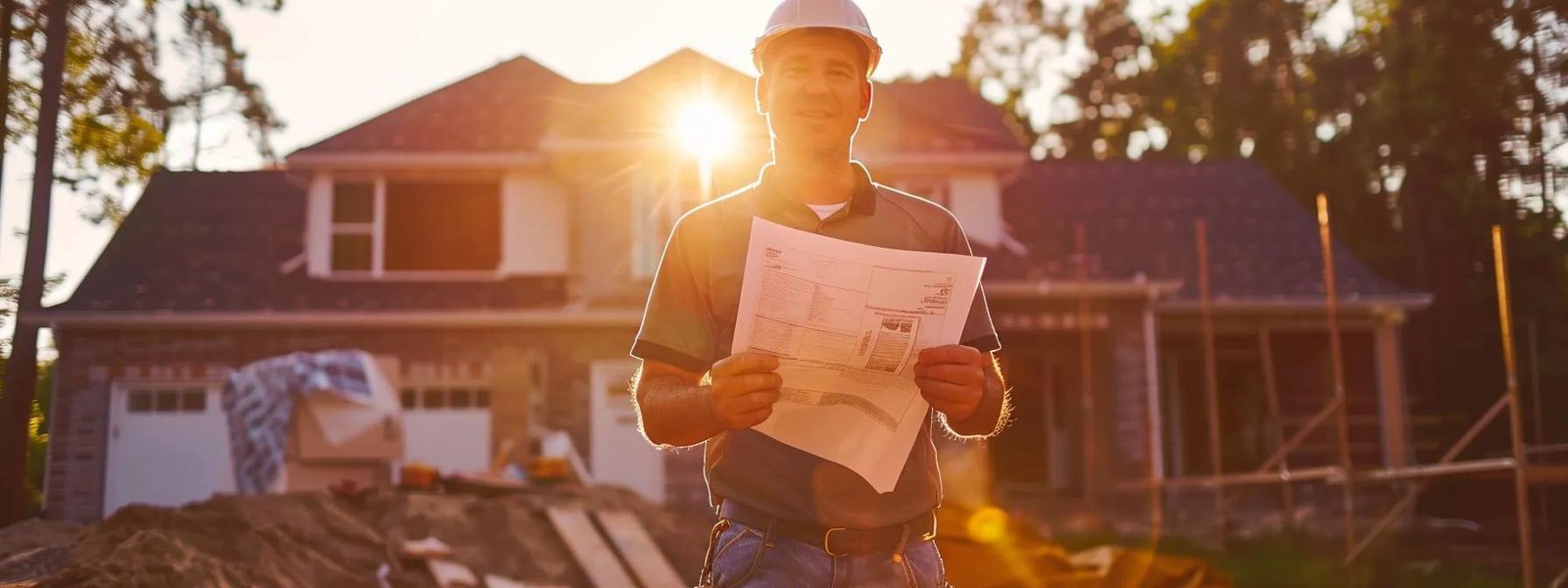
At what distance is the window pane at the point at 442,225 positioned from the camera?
17.5m

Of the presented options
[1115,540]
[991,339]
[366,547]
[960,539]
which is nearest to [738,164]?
[1115,540]

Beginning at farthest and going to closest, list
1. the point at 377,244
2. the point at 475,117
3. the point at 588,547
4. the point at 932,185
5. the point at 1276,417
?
the point at 475,117 → the point at 932,185 → the point at 377,244 → the point at 1276,417 → the point at 588,547

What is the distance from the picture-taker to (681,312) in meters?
2.63

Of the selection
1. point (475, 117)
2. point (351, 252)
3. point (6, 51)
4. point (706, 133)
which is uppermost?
point (475, 117)

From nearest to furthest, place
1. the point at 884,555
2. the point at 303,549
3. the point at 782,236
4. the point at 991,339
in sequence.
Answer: the point at 782,236 → the point at 884,555 → the point at 991,339 → the point at 303,549

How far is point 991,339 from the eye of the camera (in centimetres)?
276

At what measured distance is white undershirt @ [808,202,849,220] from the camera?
2.72m

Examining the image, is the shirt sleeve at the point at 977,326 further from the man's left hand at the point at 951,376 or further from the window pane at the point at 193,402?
the window pane at the point at 193,402

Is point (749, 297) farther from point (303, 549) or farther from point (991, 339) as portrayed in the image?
point (303, 549)

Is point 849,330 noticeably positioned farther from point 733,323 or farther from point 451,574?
point 451,574

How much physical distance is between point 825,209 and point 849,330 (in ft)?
1.31

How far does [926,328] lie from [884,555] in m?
0.45

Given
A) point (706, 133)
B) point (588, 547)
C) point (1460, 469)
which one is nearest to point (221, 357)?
point (706, 133)

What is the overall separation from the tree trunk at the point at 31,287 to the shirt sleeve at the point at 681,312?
5709 mm
